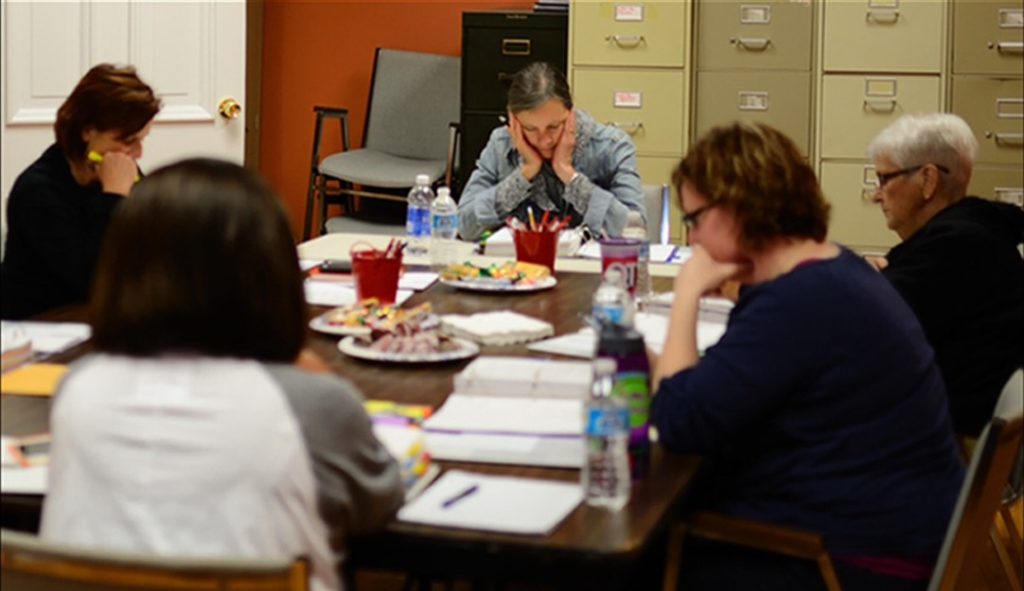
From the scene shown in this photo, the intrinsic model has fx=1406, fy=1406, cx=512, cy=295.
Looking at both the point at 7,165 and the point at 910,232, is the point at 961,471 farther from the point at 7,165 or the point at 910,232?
the point at 7,165

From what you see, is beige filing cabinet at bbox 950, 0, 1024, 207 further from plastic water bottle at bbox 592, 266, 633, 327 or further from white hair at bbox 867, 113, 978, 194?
plastic water bottle at bbox 592, 266, 633, 327

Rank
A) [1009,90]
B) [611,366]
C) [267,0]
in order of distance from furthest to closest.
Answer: [267,0]
[1009,90]
[611,366]

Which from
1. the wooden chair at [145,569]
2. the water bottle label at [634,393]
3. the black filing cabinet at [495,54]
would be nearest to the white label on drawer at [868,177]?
the black filing cabinet at [495,54]

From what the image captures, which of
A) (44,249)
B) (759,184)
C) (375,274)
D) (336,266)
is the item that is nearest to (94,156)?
(44,249)

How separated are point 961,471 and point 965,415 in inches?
31.3

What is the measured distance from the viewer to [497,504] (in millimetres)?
1611

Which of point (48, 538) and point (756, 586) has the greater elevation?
point (48, 538)

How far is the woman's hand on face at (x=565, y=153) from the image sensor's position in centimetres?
399

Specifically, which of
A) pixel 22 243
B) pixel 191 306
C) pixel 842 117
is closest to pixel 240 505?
pixel 191 306

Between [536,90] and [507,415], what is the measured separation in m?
2.13

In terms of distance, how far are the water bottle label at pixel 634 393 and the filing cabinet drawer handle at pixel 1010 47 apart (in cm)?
395

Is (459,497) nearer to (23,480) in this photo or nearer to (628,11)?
(23,480)

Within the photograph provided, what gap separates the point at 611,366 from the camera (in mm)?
1715

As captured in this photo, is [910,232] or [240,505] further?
[910,232]
